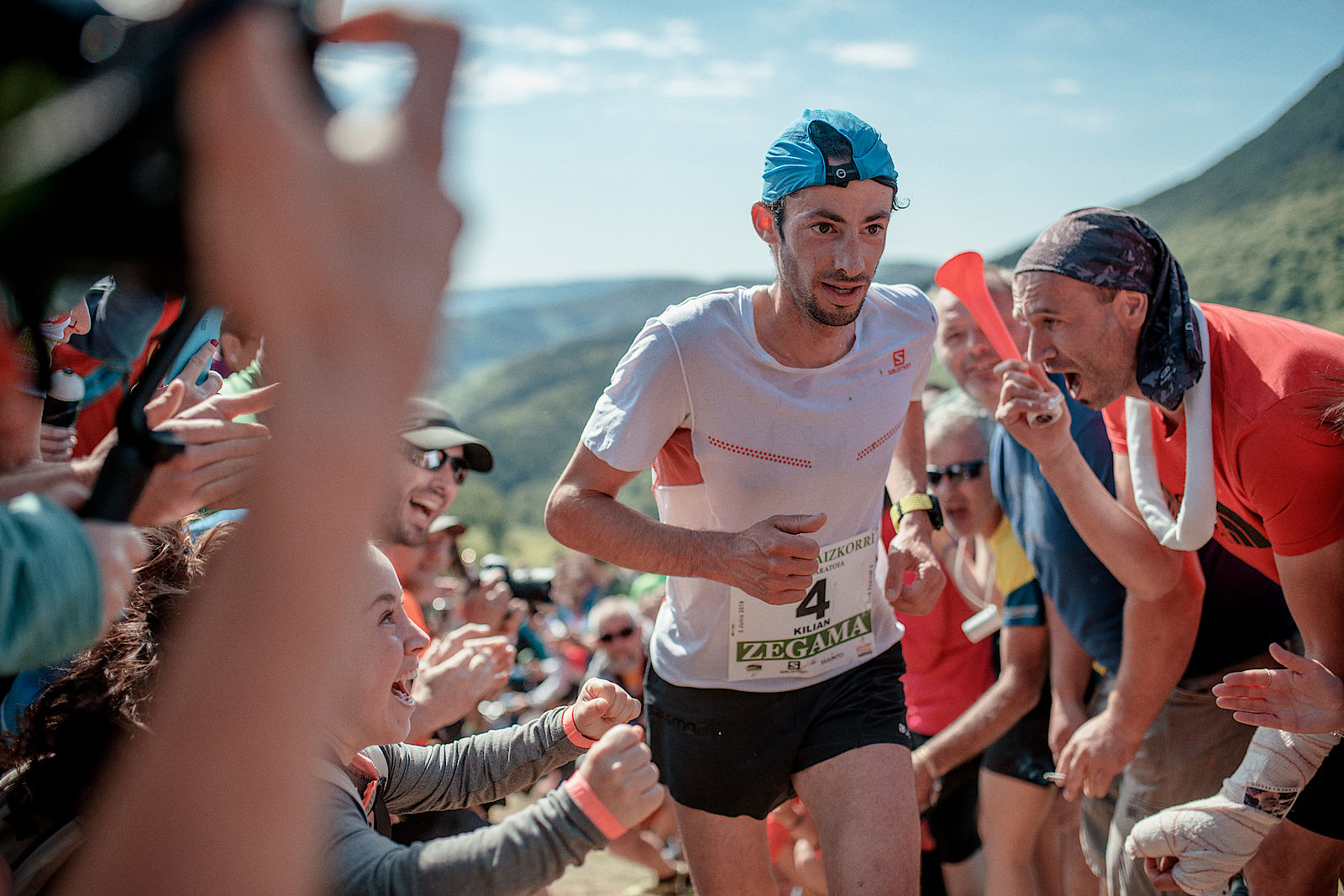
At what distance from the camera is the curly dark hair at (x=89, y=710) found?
5.67 feet

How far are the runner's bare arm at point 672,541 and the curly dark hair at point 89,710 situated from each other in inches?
41.8

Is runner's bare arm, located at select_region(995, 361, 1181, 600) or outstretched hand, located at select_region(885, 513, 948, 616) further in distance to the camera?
runner's bare arm, located at select_region(995, 361, 1181, 600)

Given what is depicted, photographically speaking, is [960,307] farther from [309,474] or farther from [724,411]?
[309,474]

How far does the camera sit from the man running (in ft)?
9.43

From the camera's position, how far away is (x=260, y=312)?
71 cm

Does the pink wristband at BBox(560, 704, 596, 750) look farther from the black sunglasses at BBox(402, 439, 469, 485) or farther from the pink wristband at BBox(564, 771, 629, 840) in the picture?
the black sunglasses at BBox(402, 439, 469, 485)

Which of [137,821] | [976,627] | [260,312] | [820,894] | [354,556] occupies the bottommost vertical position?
[820,894]

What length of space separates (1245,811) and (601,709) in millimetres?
1764

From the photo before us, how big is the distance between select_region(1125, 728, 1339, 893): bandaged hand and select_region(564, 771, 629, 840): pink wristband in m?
1.91

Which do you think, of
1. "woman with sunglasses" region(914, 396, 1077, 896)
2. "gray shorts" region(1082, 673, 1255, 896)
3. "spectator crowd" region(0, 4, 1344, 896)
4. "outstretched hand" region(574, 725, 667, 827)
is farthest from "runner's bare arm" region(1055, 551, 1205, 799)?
"outstretched hand" region(574, 725, 667, 827)

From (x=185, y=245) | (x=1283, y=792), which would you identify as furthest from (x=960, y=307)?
(x=185, y=245)

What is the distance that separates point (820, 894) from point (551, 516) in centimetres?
258

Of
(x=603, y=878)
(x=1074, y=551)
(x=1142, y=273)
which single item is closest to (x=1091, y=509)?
(x=1074, y=551)

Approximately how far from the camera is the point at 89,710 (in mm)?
1822
